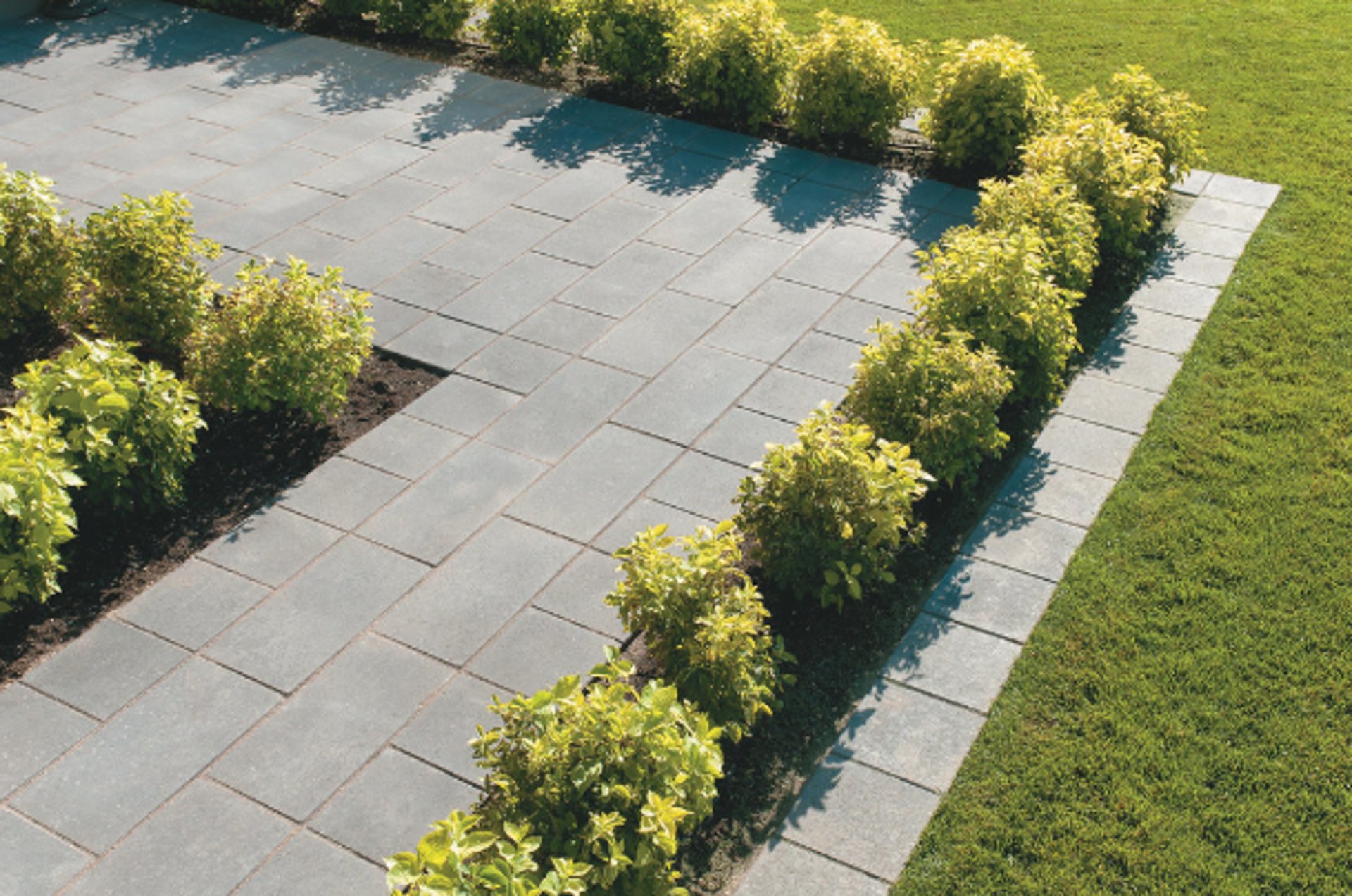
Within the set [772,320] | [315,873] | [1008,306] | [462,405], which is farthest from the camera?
[772,320]

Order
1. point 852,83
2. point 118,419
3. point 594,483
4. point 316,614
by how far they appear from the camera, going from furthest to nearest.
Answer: point 852,83 → point 594,483 → point 118,419 → point 316,614

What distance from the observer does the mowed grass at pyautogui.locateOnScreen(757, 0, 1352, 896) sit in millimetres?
4652

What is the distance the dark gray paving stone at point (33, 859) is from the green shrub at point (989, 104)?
7549mm

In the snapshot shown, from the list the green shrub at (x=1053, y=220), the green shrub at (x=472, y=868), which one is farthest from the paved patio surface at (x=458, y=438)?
the green shrub at (x=472, y=868)

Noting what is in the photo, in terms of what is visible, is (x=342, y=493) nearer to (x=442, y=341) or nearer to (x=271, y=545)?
(x=271, y=545)

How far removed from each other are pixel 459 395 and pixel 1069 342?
3.47 metres

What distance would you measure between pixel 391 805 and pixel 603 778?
3.72 ft

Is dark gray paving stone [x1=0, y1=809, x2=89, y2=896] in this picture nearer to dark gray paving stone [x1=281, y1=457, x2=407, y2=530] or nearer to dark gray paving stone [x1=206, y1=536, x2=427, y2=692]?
dark gray paving stone [x1=206, y1=536, x2=427, y2=692]

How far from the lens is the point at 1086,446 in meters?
6.84

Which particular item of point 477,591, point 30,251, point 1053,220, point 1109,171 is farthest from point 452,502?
point 1109,171

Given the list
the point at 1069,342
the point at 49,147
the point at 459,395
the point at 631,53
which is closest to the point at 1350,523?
the point at 1069,342

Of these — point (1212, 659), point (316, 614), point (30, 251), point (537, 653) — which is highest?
point (30, 251)

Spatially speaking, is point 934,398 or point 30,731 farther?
point 934,398

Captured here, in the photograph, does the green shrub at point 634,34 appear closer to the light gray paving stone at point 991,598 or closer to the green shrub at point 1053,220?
the green shrub at point 1053,220
